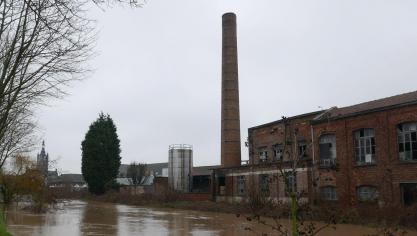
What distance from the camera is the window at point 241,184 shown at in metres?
40.4

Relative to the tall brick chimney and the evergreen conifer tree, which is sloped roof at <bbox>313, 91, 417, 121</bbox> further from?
the evergreen conifer tree

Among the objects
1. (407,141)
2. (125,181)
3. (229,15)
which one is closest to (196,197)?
(229,15)

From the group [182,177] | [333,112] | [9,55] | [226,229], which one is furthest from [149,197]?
[9,55]

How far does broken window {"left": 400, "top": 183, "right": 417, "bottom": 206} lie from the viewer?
2523cm

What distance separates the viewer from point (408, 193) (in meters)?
25.8

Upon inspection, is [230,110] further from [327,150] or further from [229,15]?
[327,150]

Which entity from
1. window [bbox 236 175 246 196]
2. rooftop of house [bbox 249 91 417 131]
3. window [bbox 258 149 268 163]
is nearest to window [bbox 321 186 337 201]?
rooftop of house [bbox 249 91 417 131]

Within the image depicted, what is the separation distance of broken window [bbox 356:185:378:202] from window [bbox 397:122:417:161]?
2608 millimetres

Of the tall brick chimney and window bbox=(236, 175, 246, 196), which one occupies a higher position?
the tall brick chimney

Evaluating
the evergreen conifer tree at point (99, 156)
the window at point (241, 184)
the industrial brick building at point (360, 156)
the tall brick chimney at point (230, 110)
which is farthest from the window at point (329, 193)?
the evergreen conifer tree at point (99, 156)

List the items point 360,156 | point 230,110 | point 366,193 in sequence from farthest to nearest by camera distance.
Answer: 1. point 230,110
2. point 360,156
3. point 366,193

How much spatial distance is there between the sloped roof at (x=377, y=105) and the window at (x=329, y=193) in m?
4.65

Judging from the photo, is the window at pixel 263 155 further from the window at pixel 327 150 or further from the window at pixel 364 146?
the window at pixel 364 146

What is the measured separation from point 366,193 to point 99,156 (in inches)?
1455
